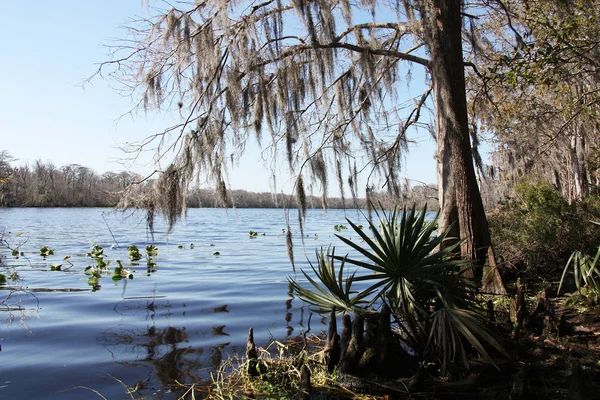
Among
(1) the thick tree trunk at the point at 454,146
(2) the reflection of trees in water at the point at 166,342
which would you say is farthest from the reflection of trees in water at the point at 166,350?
(1) the thick tree trunk at the point at 454,146

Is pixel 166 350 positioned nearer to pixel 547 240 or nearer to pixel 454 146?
pixel 454 146

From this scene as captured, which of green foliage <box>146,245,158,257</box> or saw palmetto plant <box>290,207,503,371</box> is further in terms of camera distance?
green foliage <box>146,245,158,257</box>

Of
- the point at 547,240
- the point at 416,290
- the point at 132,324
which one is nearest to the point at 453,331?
the point at 416,290

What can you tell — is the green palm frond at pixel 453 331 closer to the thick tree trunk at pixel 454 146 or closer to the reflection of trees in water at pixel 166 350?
the reflection of trees in water at pixel 166 350

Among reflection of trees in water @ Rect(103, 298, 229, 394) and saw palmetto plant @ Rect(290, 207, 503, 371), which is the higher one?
saw palmetto plant @ Rect(290, 207, 503, 371)

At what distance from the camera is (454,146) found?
6387 mm

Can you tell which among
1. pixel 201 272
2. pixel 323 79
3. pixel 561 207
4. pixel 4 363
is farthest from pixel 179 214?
pixel 561 207

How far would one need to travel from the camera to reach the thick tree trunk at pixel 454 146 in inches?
247

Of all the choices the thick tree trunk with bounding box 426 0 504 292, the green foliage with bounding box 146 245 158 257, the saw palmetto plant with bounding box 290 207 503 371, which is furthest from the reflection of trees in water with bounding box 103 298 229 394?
the green foliage with bounding box 146 245 158 257

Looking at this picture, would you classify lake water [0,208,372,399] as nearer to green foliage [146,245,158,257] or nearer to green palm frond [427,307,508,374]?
green foliage [146,245,158,257]

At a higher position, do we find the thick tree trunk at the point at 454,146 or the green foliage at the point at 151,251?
the thick tree trunk at the point at 454,146

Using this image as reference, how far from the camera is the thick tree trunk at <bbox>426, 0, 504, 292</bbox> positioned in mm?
6281

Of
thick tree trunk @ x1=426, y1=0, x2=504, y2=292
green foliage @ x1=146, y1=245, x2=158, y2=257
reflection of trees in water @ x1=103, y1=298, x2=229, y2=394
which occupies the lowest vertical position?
reflection of trees in water @ x1=103, y1=298, x2=229, y2=394

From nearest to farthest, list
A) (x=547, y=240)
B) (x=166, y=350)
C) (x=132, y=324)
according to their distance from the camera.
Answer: (x=166, y=350), (x=132, y=324), (x=547, y=240)
